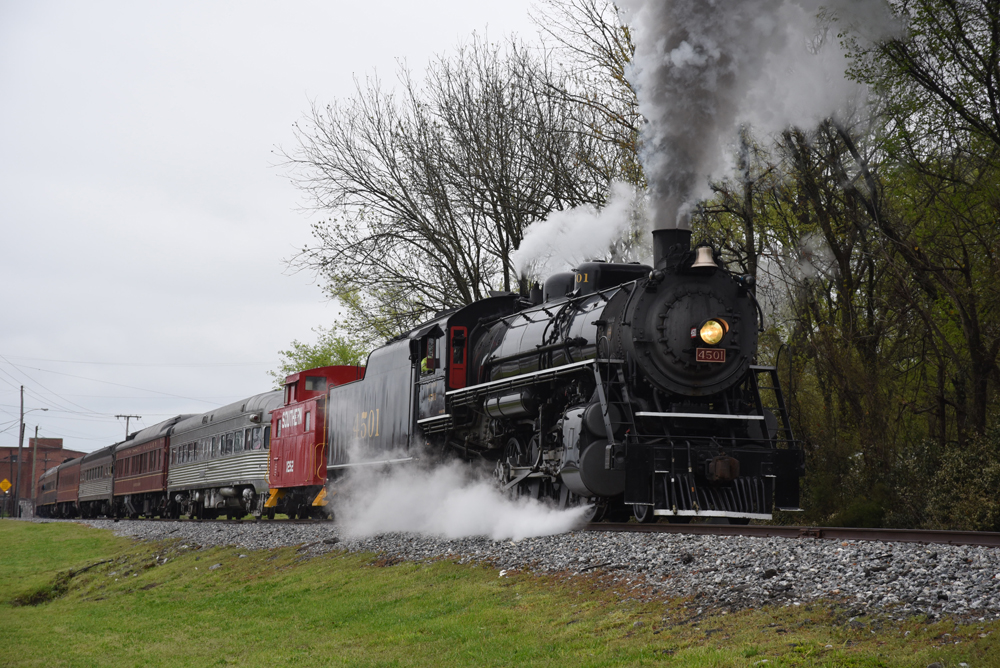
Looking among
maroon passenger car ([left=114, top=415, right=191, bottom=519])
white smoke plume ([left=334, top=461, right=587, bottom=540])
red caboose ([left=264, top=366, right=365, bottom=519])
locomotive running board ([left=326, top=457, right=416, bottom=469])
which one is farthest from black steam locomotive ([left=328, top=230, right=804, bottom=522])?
maroon passenger car ([left=114, top=415, right=191, bottom=519])

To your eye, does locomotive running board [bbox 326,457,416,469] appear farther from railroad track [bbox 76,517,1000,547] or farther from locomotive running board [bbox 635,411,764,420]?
locomotive running board [bbox 635,411,764,420]

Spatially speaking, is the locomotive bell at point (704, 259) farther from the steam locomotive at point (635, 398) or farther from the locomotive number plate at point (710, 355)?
the locomotive number plate at point (710, 355)

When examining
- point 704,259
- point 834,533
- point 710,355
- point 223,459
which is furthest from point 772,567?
point 223,459

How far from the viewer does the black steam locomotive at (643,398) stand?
1034cm

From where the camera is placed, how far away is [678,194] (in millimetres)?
12617

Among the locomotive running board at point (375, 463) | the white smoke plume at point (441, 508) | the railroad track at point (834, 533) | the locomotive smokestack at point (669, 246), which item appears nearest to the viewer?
the railroad track at point (834, 533)

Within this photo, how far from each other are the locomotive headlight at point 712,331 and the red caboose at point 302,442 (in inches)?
368

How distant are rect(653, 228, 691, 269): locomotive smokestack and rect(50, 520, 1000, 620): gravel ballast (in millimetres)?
3288

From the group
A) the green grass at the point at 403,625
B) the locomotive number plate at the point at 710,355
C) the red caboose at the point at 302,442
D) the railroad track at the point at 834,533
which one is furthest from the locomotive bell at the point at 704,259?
the red caboose at the point at 302,442

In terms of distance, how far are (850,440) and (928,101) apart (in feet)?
17.4

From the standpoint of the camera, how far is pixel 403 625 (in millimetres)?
7863

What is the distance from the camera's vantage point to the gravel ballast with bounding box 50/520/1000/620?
18.1 ft

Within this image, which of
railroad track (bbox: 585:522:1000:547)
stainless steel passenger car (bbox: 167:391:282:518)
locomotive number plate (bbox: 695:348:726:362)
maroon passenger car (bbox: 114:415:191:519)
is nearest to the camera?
railroad track (bbox: 585:522:1000:547)

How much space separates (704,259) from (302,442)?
12.0m
